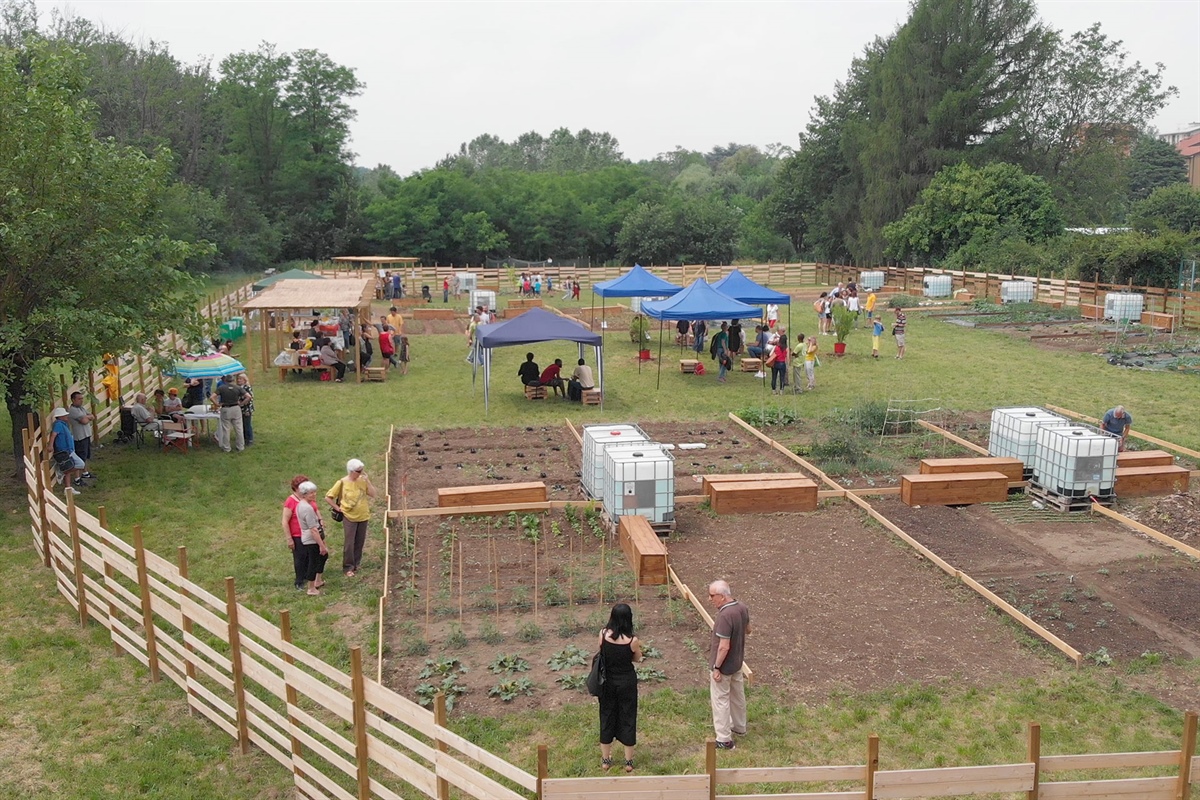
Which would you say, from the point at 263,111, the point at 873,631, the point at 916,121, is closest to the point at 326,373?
the point at 873,631

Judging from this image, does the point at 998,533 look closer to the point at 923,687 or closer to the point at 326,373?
the point at 923,687

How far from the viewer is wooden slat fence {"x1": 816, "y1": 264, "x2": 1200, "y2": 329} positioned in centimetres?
3272

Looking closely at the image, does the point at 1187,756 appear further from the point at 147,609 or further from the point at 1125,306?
the point at 1125,306

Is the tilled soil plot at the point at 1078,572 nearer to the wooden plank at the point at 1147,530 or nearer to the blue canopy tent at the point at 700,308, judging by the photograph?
the wooden plank at the point at 1147,530

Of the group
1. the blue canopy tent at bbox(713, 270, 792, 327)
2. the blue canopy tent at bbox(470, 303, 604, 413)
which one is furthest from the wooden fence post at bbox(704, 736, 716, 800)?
the blue canopy tent at bbox(713, 270, 792, 327)

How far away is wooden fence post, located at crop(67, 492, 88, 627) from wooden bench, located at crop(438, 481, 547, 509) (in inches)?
186

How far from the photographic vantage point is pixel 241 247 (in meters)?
60.0

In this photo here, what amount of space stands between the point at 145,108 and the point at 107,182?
4882cm

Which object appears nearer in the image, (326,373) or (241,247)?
(326,373)

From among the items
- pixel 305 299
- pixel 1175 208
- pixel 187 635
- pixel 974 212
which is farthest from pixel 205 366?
pixel 1175 208

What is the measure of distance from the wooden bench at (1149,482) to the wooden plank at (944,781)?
10.2 metres

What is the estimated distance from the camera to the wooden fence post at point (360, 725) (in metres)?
6.00

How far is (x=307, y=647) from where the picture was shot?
9.53m

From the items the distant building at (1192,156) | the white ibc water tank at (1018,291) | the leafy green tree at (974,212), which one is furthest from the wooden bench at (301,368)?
the distant building at (1192,156)
